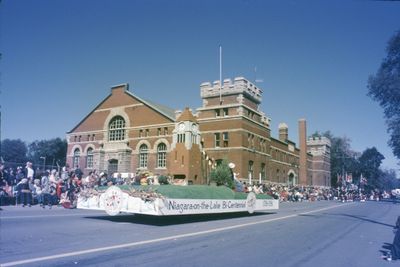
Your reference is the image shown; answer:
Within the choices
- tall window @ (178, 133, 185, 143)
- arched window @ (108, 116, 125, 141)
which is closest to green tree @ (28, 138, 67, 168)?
arched window @ (108, 116, 125, 141)

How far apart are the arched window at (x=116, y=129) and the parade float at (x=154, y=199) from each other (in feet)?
106

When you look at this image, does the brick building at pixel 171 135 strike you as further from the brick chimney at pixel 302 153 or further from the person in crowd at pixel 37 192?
the person in crowd at pixel 37 192

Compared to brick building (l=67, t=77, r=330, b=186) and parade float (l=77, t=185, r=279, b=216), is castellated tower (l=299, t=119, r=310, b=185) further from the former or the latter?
parade float (l=77, t=185, r=279, b=216)

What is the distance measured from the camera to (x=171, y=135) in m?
38.4

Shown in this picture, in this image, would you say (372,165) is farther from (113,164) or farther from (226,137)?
(113,164)

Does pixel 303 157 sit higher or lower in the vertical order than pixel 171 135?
lower

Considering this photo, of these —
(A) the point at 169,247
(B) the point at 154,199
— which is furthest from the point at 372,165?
(A) the point at 169,247

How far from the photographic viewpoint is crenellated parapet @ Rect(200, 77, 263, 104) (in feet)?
128

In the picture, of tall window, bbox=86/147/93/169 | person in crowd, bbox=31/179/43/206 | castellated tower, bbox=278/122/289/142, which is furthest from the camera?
castellated tower, bbox=278/122/289/142

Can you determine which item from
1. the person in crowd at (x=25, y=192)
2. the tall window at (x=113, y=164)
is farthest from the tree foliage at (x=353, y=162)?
the person in crowd at (x=25, y=192)

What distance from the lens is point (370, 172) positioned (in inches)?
4048

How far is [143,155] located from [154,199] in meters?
31.7

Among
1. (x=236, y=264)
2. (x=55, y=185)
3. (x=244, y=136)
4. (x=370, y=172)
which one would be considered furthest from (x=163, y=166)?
(x=370, y=172)

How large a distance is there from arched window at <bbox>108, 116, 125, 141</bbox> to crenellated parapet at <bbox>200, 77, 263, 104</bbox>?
457 inches
